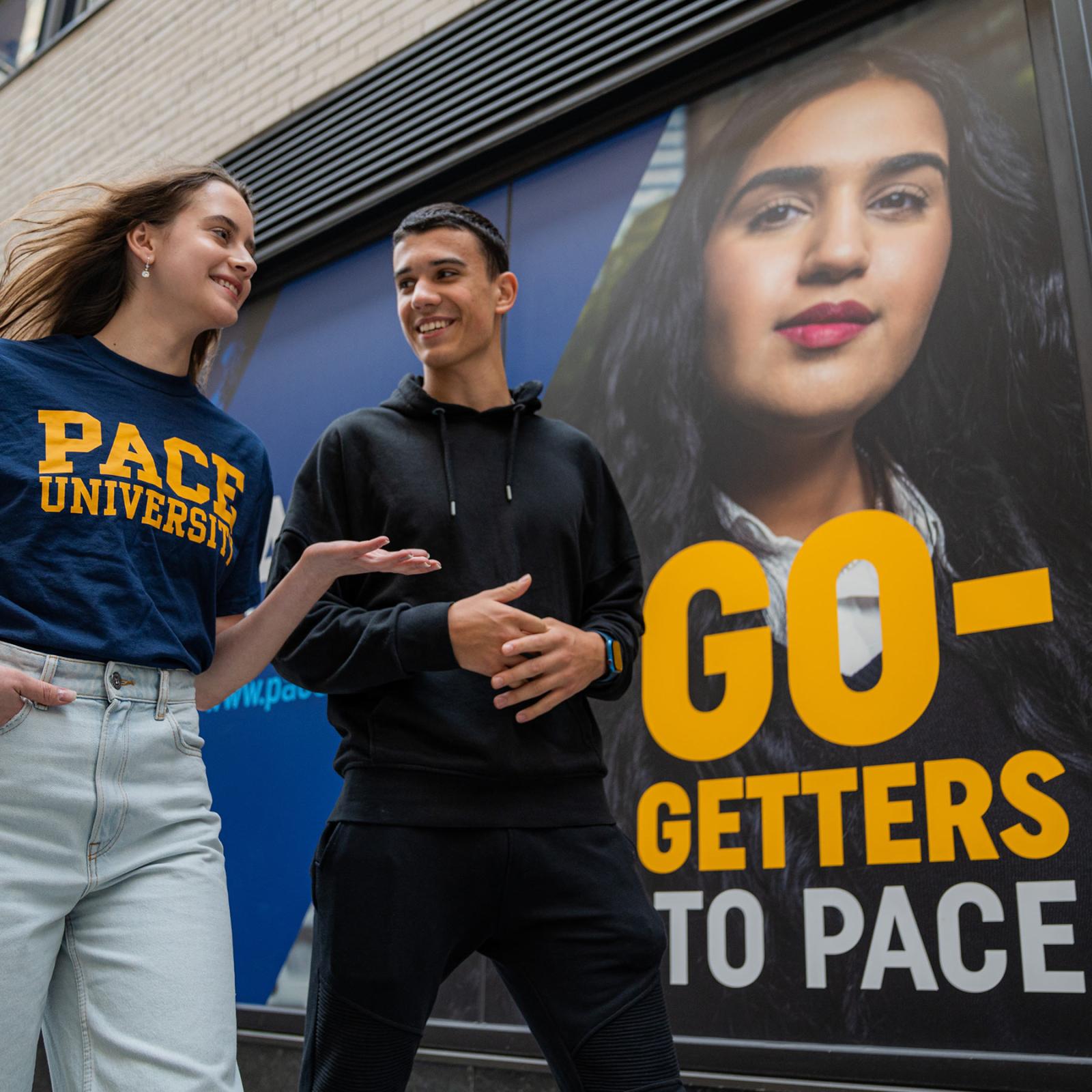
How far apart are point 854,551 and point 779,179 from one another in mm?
1253

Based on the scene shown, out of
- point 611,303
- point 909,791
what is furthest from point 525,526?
point 611,303

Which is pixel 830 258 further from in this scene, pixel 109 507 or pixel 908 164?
pixel 109 507

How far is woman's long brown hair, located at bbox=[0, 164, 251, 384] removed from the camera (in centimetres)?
208

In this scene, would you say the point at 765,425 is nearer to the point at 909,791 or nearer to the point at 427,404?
the point at 909,791

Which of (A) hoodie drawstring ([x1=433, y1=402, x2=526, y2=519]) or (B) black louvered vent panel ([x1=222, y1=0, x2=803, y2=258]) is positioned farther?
(B) black louvered vent panel ([x1=222, y1=0, x2=803, y2=258])

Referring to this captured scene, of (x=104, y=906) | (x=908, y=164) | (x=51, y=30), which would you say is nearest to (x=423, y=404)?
(x=104, y=906)

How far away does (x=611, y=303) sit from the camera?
4.09 metres

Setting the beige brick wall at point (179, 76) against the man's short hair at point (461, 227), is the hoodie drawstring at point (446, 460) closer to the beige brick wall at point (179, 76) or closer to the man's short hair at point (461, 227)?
the man's short hair at point (461, 227)

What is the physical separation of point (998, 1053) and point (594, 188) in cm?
305

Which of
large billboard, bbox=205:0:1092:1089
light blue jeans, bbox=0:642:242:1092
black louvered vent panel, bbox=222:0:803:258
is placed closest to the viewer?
light blue jeans, bbox=0:642:242:1092

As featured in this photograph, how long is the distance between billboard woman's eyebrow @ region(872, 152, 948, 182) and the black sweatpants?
2.30 metres

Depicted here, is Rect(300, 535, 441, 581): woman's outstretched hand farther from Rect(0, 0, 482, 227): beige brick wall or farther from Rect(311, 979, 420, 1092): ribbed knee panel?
Rect(0, 0, 482, 227): beige brick wall

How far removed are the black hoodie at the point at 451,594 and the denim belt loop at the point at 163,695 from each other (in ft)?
1.01

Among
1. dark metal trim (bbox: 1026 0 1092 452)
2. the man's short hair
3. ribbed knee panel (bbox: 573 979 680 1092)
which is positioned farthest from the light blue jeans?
dark metal trim (bbox: 1026 0 1092 452)
